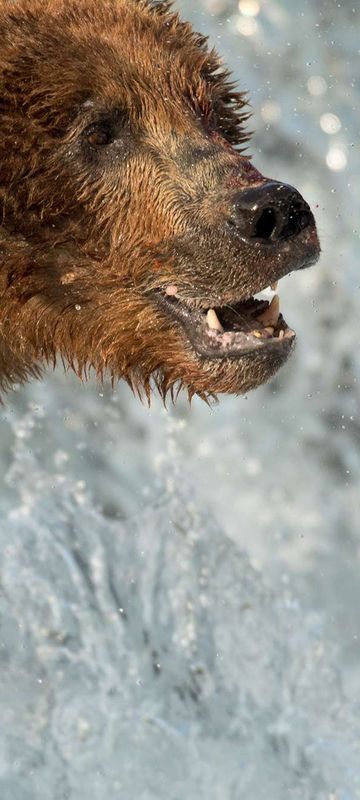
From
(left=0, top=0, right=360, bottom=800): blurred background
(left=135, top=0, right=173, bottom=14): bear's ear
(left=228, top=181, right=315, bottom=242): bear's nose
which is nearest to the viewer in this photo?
(left=228, top=181, right=315, bottom=242): bear's nose

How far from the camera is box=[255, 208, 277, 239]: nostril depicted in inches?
185

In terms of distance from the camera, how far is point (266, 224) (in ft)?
15.6

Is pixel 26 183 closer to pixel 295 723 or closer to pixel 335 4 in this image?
pixel 295 723

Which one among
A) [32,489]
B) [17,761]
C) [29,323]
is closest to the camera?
[29,323]

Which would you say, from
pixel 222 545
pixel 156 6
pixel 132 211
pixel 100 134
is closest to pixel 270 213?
pixel 132 211

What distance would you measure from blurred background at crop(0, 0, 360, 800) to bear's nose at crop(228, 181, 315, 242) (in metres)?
3.84

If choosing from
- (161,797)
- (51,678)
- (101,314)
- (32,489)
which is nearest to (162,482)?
(32,489)

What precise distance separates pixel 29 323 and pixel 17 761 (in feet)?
10.3

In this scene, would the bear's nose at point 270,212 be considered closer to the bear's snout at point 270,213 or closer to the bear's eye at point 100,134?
the bear's snout at point 270,213

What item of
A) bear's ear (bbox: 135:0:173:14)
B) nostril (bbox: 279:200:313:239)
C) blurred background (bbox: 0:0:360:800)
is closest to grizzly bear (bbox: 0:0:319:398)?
nostril (bbox: 279:200:313:239)

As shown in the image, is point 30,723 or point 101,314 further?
point 30,723

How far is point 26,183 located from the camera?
487cm

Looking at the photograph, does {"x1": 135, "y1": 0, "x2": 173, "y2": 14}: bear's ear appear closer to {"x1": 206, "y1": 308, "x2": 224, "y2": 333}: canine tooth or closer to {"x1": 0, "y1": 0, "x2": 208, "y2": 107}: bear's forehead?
{"x1": 0, "y1": 0, "x2": 208, "y2": 107}: bear's forehead

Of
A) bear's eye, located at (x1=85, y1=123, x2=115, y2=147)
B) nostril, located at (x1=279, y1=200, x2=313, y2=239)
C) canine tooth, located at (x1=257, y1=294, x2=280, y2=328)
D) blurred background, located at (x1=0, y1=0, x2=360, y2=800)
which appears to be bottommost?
blurred background, located at (x1=0, y1=0, x2=360, y2=800)
